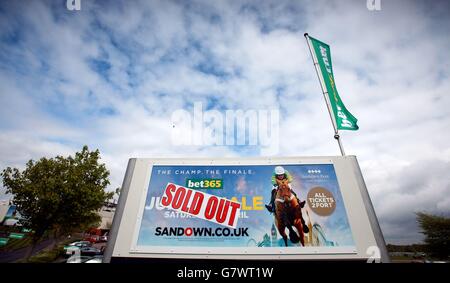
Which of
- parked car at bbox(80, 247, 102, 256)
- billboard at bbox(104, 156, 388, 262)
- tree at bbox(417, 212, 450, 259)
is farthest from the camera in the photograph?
tree at bbox(417, 212, 450, 259)

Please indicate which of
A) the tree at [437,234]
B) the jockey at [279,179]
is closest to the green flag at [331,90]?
the jockey at [279,179]

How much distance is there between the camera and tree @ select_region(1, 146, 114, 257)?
55.5 feet

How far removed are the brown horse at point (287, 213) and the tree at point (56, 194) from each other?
19.8 m

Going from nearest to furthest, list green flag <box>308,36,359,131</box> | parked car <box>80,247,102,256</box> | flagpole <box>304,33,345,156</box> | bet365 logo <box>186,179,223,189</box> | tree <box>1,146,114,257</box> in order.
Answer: bet365 logo <box>186,179,223,189</box> → flagpole <box>304,33,345,156</box> → green flag <box>308,36,359,131</box> → tree <box>1,146,114,257</box> → parked car <box>80,247,102,256</box>

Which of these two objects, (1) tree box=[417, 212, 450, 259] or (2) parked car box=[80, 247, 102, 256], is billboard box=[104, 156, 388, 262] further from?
(1) tree box=[417, 212, 450, 259]

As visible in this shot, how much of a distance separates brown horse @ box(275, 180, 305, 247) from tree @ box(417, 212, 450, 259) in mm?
44872

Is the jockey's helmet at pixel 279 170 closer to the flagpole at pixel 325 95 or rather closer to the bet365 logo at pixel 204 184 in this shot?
the bet365 logo at pixel 204 184

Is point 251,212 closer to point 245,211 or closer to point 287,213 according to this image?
point 245,211

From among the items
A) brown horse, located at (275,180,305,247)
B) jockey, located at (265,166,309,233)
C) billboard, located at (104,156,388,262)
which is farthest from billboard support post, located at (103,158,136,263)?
brown horse, located at (275,180,305,247)

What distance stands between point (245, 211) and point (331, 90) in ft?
16.2

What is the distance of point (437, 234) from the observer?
34031 millimetres

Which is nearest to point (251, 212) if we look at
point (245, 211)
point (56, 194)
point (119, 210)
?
point (245, 211)
